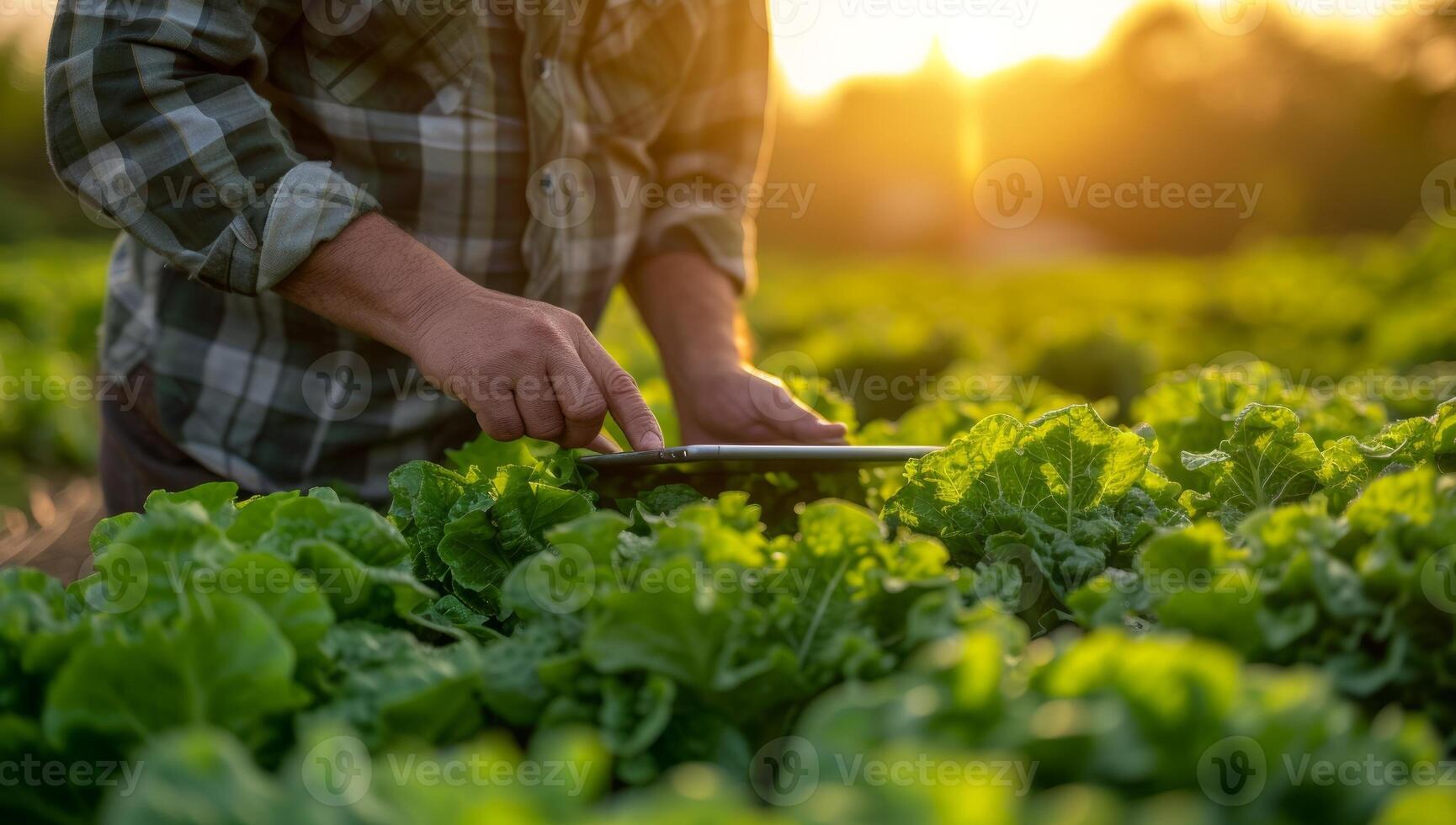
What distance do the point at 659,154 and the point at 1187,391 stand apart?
1.72 meters

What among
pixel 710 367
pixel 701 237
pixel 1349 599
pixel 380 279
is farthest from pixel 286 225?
pixel 1349 599

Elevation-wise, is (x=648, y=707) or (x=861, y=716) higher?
(x=861, y=716)

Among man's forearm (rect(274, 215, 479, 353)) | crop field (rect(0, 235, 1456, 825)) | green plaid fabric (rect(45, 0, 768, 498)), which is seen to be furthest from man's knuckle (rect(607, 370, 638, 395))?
green plaid fabric (rect(45, 0, 768, 498))

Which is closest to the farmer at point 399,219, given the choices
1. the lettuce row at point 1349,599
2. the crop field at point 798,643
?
the crop field at point 798,643

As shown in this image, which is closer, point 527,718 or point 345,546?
point 527,718

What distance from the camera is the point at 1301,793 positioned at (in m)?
0.89

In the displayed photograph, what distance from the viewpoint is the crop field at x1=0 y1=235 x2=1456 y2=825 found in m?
0.85

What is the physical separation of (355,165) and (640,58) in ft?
2.65

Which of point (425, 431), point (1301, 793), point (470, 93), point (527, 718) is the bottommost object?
point (425, 431)

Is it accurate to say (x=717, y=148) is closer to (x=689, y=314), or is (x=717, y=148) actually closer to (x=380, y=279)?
(x=689, y=314)

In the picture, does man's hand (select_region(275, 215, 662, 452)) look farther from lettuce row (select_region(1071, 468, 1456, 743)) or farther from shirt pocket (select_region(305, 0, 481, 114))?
lettuce row (select_region(1071, 468, 1456, 743))

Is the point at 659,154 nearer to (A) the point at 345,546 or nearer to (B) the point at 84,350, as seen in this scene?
(A) the point at 345,546

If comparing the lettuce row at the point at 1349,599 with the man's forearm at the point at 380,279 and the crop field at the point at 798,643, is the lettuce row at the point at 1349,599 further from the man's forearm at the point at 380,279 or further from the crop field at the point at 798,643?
the man's forearm at the point at 380,279

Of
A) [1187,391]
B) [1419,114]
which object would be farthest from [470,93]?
[1419,114]
